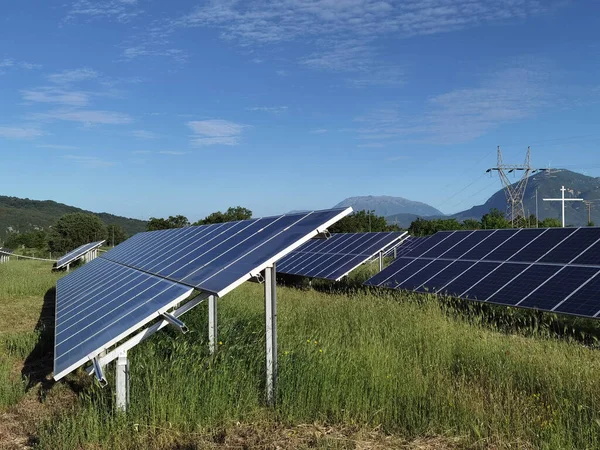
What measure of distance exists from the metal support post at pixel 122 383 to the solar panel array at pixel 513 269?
8.08m

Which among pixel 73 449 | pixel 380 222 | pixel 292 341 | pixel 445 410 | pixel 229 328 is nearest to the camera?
pixel 73 449

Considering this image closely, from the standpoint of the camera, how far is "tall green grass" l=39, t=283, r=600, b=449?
17.2 feet

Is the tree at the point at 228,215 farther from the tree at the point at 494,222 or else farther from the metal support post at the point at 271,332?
the metal support post at the point at 271,332

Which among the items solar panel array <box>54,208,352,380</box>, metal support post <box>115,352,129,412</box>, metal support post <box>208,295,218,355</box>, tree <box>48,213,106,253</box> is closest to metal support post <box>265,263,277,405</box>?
solar panel array <box>54,208,352,380</box>

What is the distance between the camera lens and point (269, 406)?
19.4 ft

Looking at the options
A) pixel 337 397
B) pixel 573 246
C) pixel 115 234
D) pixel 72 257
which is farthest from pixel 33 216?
pixel 337 397

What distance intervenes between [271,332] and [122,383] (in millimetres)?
1688

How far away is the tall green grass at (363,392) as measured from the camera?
523cm

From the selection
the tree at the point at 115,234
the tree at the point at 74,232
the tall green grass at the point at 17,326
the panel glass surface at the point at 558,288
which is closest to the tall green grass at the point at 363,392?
the tall green grass at the point at 17,326

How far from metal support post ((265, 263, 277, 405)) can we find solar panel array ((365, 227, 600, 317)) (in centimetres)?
653

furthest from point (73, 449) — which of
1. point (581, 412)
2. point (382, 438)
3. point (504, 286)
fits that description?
point (504, 286)

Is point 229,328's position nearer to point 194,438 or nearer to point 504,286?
point 194,438

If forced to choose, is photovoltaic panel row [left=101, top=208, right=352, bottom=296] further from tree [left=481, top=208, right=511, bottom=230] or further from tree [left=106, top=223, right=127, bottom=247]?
tree [left=106, top=223, right=127, bottom=247]

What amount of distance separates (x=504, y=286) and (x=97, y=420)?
9.81 m
